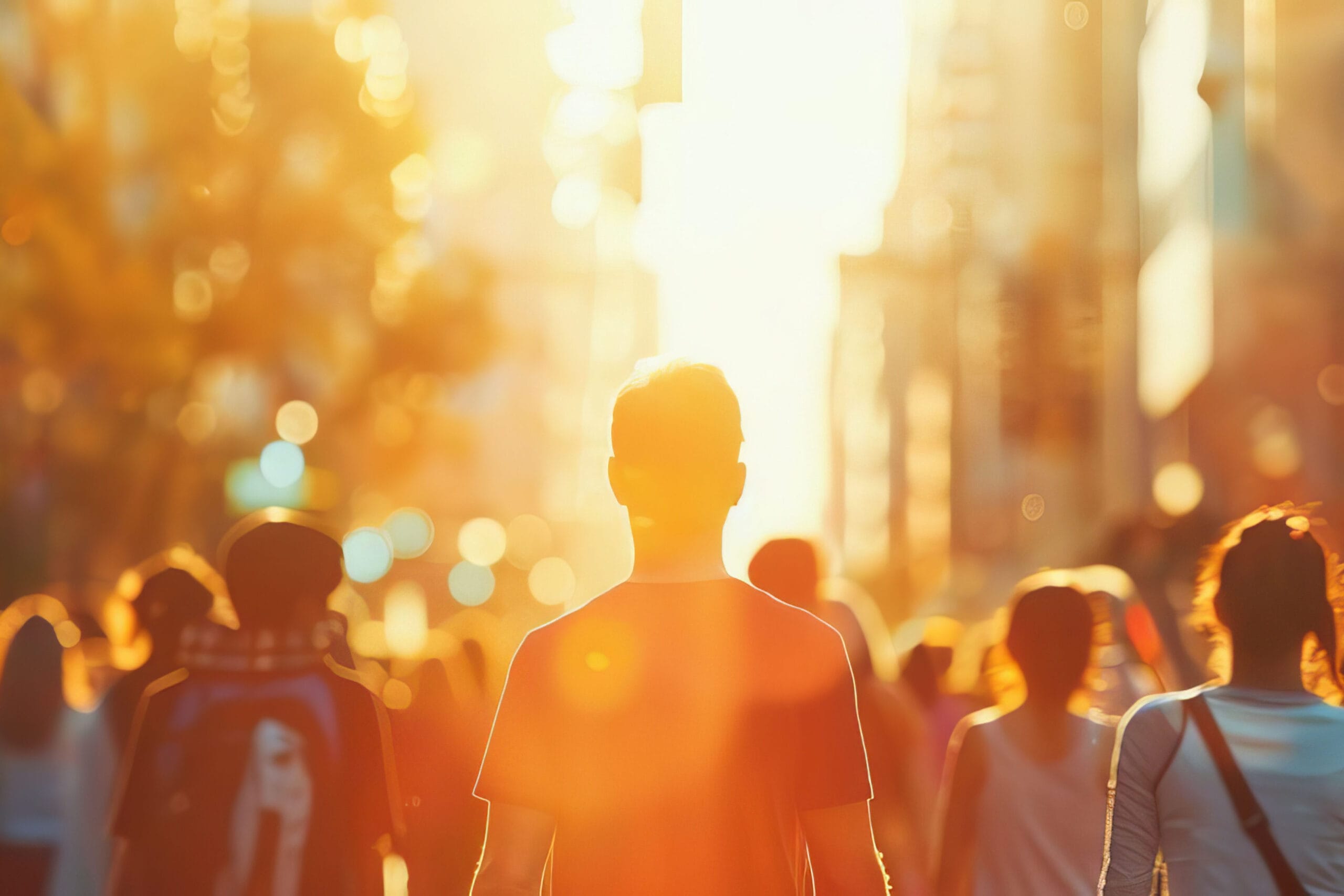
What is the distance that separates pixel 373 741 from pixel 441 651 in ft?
12.8

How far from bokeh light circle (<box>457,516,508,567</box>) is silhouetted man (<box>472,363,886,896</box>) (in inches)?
3322

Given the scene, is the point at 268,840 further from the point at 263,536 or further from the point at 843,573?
the point at 843,573

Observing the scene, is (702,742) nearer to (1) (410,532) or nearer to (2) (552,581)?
(1) (410,532)

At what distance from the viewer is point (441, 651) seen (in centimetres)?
862

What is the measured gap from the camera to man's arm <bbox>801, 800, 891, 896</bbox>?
2.88 m

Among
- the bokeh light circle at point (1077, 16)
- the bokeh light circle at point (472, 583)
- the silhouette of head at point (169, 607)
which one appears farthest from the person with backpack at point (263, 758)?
the bokeh light circle at point (472, 583)

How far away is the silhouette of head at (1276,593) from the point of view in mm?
3475

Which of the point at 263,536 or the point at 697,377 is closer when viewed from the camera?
the point at 697,377

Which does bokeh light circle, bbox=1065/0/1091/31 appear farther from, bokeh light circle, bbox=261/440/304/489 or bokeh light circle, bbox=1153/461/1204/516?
bokeh light circle, bbox=261/440/304/489

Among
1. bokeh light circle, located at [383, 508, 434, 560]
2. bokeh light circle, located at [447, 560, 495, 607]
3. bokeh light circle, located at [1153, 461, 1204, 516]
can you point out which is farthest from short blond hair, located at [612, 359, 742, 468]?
bokeh light circle, located at [447, 560, 495, 607]

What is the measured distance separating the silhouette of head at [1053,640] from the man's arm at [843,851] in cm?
222

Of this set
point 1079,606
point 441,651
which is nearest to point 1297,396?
point 441,651

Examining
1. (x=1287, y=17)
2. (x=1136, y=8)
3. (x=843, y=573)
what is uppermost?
(x=1136, y=8)

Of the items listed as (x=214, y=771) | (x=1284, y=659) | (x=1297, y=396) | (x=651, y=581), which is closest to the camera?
(x=651, y=581)
